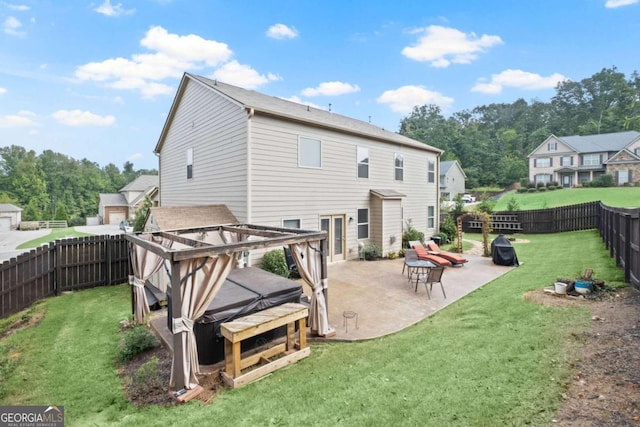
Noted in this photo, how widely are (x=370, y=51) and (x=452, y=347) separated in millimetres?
22023

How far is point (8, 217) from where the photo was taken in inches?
1391

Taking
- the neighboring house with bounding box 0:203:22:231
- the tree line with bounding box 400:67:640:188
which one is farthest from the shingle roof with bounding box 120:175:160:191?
the tree line with bounding box 400:67:640:188

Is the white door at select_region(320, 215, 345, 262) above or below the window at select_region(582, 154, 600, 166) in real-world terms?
below

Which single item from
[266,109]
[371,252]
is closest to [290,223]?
[266,109]

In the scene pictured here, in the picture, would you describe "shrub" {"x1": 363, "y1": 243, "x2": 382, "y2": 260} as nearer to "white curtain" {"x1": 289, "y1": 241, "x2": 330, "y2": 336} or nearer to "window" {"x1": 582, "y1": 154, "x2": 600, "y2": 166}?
"white curtain" {"x1": 289, "y1": 241, "x2": 330, "y2": 336}

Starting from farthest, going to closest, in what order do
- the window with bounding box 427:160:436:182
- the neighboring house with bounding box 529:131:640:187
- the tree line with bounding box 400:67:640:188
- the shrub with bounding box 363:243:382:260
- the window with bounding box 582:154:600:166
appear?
the tree line with bounding box 400:67:640:188 < the window with bounding box 582:154:600:166 < the neighboring house with bounding box 529:131:640:187 < the window with bounding box 427:160:436:182 < the shrub with bounding box 363:243:382:260

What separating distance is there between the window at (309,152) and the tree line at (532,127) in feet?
153

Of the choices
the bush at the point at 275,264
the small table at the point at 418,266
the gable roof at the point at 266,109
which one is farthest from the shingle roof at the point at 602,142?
the bush at the point at 275,264

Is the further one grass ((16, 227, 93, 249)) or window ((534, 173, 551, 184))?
window ((534, 173, 551, 184))

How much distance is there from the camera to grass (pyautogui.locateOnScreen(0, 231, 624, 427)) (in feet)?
10.4

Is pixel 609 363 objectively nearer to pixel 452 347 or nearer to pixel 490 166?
pixel 452 347

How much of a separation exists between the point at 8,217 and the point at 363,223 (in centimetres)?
4501

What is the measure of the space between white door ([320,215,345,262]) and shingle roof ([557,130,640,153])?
43807 millimetres

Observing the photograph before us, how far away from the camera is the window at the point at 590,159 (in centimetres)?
3822
